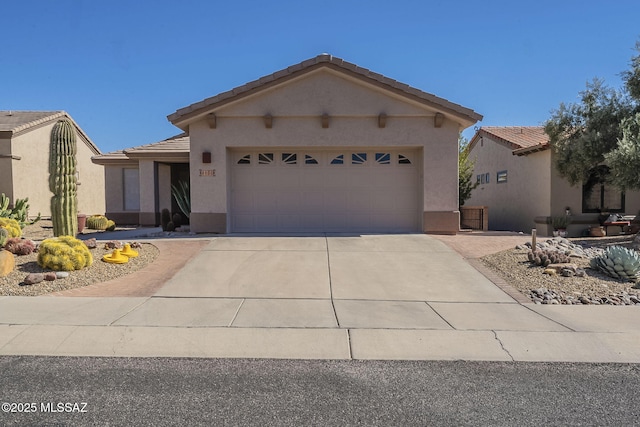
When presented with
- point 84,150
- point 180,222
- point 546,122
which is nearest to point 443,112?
point 546,122

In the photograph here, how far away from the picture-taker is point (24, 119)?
78.2 feet

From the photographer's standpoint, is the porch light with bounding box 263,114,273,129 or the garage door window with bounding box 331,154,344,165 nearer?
the porch light with bounding box 263,114,273,129

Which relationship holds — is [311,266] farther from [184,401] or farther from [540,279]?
[184,401]

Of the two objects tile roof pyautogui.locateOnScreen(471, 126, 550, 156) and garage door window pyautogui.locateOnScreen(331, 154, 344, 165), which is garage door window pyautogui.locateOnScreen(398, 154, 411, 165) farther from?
tile roof pyautogui.locateOnScreen(471, 126, 550, 156)

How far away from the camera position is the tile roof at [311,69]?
12.4m

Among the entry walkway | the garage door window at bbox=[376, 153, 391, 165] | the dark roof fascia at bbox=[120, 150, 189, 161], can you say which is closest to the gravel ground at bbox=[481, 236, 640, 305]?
the entry walkway

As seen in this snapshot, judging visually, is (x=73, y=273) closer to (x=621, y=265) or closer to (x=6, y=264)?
(x=6, y=264)

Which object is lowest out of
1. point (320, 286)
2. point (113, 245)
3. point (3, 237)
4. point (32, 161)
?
point (320, 286)

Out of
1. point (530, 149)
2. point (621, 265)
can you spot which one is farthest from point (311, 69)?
point (530, 149)

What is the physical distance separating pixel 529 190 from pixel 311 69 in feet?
34.2

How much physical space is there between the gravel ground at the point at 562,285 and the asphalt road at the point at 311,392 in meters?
2.81

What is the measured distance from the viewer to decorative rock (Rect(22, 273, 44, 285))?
25.8 feet

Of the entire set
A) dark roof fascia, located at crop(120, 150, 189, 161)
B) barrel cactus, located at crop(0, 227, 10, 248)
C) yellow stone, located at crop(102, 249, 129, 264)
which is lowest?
yellow stone, located at crop(102, 249, 129, 264)

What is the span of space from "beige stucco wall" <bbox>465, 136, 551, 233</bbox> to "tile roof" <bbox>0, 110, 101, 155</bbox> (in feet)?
74.7
